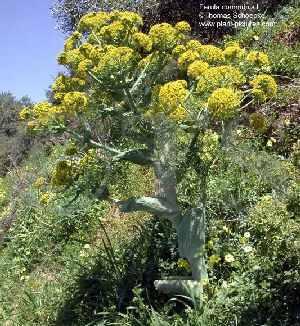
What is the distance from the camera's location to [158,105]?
3.31 meters

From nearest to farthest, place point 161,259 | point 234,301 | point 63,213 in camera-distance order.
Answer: point 234,301 → point 161,259 → point 63,213

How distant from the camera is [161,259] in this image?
4.37 metres

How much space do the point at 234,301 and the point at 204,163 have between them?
0.96 m

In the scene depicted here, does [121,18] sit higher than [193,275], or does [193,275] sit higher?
[121,18]

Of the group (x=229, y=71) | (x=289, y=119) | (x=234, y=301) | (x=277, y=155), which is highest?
(x=289, y=119)

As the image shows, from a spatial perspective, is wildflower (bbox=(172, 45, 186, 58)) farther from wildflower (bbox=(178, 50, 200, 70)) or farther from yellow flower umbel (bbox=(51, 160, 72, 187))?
yellow flower umbel (bbox=(51, 160, 72, 187))

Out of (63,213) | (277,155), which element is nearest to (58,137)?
(63,213)

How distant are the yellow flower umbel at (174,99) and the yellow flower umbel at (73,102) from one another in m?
0.49

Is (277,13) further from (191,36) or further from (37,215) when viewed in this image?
(37,215)

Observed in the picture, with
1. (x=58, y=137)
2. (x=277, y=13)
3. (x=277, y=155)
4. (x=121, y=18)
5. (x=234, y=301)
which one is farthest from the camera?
(x=58, y=137)

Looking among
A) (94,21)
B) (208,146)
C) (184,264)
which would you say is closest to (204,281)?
(184,264)

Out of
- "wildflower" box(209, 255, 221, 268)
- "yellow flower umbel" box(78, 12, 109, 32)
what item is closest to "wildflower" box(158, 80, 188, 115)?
"yellow flower umbel" box(78, 12, 109, 32)

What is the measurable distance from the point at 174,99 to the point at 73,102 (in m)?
0.62

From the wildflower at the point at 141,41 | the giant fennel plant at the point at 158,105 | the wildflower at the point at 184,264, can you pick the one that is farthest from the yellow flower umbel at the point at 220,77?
the wildflower at the point at 184,264
